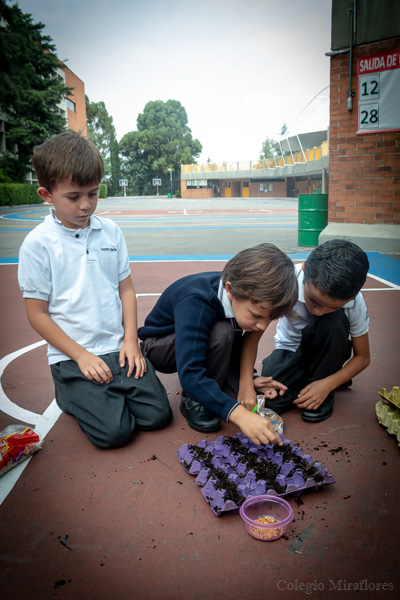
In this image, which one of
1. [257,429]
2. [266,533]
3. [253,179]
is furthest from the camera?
[253,179]

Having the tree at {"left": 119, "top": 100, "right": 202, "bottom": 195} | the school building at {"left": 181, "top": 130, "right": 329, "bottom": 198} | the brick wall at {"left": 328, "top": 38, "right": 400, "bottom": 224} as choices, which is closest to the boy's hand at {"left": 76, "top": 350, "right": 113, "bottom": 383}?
the brick wall at {"left": 328, "top": 38, "right": 400, "bottom": 224}

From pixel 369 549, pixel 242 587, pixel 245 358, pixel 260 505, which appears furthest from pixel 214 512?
pixel 245 358

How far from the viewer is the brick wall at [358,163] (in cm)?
810

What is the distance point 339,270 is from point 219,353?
0.73 metres

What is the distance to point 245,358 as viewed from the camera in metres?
2.66

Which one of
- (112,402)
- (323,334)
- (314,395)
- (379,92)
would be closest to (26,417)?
(112,402)

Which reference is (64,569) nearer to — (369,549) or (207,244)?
(369,549)

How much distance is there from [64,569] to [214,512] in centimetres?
59

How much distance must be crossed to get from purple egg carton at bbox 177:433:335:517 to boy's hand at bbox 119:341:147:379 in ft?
1.73

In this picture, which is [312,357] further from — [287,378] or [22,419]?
[22,419]

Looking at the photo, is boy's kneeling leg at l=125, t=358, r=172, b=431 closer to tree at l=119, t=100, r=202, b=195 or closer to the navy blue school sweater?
the navy blue school sweater

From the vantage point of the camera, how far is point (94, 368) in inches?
96.7

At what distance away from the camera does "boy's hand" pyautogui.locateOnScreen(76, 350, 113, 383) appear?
2445 millimetres

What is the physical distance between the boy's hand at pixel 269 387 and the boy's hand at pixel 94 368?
84 centimetres
